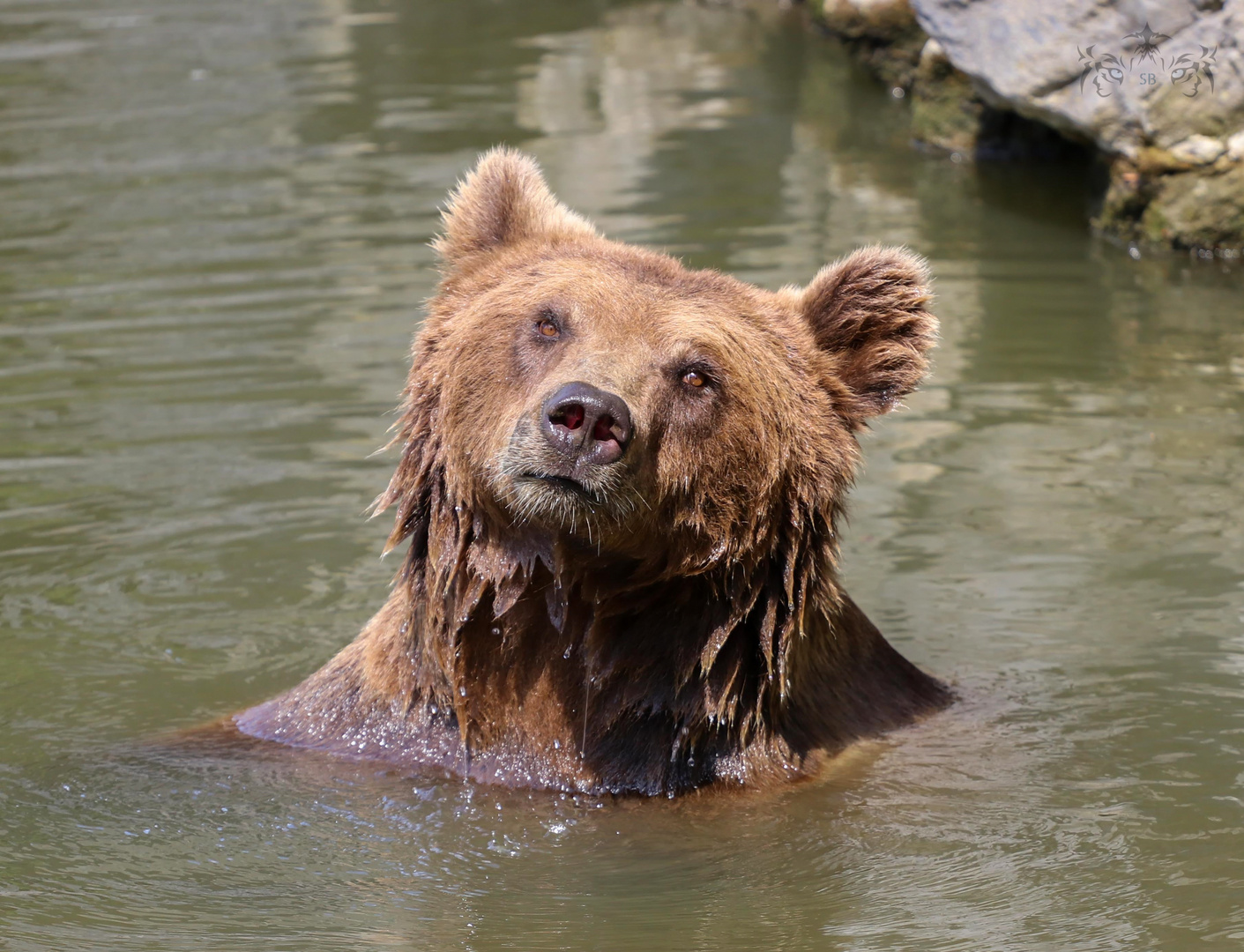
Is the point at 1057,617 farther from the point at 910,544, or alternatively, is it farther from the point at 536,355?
the point at 536,355

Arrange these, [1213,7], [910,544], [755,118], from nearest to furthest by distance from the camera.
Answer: [910,544], [1213,7], [755,118]

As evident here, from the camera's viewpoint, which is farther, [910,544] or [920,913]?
[910,544]

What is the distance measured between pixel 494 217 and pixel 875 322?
52.6 inches

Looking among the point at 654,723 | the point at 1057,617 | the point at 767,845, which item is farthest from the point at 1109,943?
the point at 1057,617

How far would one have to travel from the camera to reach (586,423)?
14.7ft

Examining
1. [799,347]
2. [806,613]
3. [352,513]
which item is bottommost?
[352,513]

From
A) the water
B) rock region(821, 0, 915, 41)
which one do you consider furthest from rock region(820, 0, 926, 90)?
the water

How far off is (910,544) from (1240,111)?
5.06 metres

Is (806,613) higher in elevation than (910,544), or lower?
higher

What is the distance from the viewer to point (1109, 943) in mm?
4527

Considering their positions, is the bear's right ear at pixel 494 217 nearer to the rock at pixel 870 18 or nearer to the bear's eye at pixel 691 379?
the bear's eye at pixel 691 379

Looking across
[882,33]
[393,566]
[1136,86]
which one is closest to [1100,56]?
[1136,86]

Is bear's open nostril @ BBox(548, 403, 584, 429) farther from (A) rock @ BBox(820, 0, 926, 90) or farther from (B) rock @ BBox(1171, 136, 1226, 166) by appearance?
(A) rock @ BBox(820, 0, 926, 90)

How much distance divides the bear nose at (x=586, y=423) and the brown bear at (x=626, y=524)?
0.45 ft
